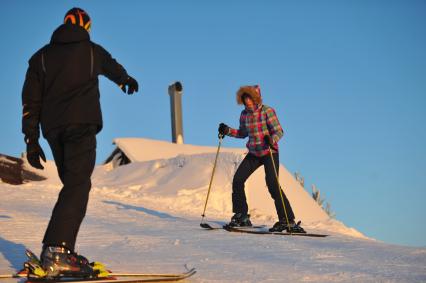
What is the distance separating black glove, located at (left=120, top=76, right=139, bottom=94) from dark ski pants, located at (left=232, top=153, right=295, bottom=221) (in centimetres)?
424

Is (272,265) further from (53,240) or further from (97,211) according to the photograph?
(97,211)

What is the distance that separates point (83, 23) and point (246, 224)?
512 centimetres

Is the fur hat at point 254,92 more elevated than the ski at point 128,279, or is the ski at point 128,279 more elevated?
the fur hat at point 254,92

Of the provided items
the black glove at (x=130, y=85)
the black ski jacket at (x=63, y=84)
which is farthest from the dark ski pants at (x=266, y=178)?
the black ski jacket at (x=63, y=84)

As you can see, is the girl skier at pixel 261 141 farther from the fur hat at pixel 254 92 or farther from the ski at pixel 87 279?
the ski at pixel 87 279

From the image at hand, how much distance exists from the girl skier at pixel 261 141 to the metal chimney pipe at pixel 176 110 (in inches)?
796

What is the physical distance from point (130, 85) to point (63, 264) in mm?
1418

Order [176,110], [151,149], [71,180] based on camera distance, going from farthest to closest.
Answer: [176,110] → [151,149] → [71,180]

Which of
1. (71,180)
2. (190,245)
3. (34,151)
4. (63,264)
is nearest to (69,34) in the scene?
(34,151)

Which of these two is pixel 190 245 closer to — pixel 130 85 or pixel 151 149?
pixel 130 85

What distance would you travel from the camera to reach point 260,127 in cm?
907

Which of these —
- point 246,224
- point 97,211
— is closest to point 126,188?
point 97,211

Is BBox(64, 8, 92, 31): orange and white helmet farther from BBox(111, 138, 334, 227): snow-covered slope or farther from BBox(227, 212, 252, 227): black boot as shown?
BBox(111, 138, 334, 227): snow-covered slope

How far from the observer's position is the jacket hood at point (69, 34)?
A: 4703mm
